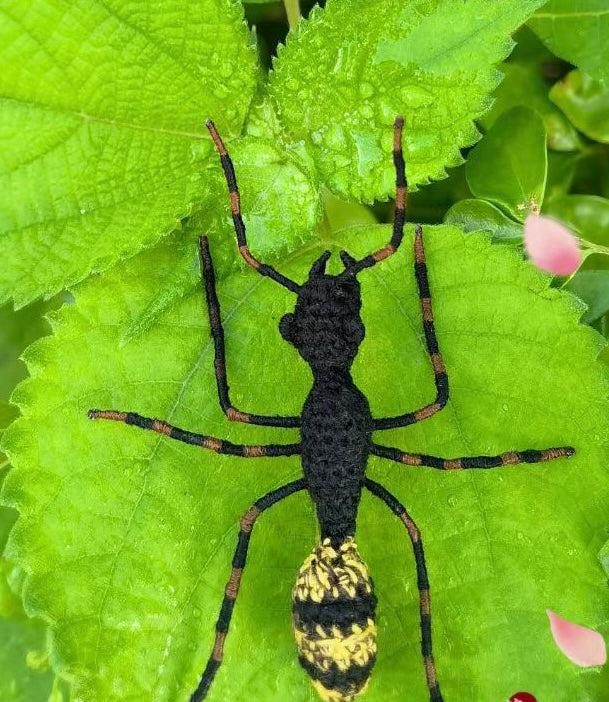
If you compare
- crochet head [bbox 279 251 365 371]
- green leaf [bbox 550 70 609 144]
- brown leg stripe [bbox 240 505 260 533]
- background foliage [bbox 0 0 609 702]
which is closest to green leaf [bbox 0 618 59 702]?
background foliage [bbox 0 0 609 702]

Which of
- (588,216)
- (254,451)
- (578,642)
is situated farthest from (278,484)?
(588,216)

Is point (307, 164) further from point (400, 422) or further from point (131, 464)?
point (131, 464)

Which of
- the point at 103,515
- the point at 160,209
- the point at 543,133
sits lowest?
the point at 103,515

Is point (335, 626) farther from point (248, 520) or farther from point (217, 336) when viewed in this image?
point (217, 336)

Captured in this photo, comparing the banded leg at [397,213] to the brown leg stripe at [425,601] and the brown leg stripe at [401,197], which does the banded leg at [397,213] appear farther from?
the brown leg stripe at [425,601]

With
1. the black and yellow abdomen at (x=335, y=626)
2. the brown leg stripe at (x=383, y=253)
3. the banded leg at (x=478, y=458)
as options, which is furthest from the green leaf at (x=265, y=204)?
the black and yellow abdomen at (x=335, y=626)

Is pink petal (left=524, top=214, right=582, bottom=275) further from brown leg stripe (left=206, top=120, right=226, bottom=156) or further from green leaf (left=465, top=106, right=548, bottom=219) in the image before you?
brown leg stripe (left=206, top=120, right=226, bottom=156)

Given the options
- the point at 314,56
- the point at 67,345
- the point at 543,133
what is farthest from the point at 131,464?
the point at 543,133

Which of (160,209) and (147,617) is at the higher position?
(160,209)
